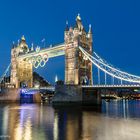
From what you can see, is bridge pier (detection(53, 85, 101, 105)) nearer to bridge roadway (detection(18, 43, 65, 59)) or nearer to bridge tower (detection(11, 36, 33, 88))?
bridge roadway (detection(18, 43, 65, 59))

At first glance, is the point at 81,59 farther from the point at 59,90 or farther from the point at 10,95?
the point at 10,95

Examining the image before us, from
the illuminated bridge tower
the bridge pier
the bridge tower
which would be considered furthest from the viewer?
the bridge tower

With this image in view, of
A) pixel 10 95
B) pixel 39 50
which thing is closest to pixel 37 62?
pixel 39 50

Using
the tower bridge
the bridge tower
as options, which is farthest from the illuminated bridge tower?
the bridge tower

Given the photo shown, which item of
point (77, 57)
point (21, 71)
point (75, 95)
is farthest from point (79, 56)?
point (21, 71)

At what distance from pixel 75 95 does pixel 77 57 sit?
7538 millimetres

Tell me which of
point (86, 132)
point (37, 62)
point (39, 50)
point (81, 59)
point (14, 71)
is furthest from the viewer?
point (14, 71)

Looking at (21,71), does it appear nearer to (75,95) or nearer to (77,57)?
(77,57)

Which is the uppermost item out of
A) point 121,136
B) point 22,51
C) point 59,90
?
point 22,51

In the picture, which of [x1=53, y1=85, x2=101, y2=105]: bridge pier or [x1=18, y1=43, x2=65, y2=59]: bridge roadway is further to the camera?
[x1=18, y1=43, x2=65, y2=59]: bridge roadway

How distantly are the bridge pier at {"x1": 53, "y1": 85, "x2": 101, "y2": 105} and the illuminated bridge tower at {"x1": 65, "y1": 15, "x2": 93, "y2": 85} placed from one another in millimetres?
2519

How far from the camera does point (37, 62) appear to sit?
71.9 metres

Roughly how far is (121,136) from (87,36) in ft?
138

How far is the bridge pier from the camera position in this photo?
54.1 meters
